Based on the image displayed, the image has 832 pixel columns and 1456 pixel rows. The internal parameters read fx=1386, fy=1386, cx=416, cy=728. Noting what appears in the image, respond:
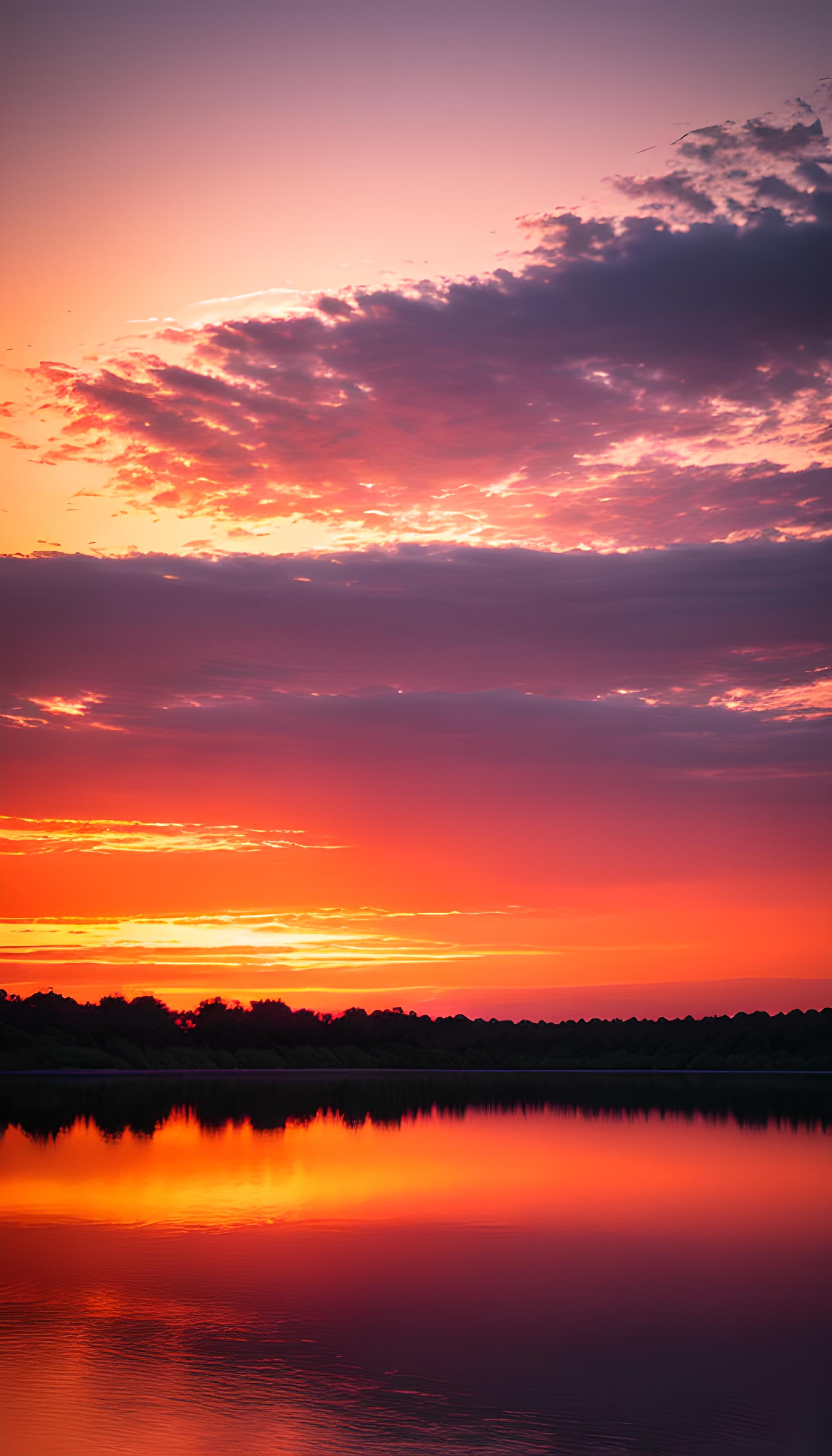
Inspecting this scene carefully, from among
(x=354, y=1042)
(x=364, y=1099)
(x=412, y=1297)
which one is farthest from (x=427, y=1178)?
(x=354, y=1042)

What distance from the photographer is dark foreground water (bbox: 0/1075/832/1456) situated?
42.0 ft

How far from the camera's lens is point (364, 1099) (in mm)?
66000

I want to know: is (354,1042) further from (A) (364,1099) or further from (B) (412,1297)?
(B) (412,1297)

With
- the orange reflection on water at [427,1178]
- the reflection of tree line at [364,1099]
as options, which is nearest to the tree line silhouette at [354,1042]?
the reflection of tree line at [364,1099]

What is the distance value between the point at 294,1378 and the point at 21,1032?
8320 cm

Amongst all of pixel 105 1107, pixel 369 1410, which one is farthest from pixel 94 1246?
pixel 105 1107

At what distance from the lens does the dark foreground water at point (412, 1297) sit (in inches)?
504

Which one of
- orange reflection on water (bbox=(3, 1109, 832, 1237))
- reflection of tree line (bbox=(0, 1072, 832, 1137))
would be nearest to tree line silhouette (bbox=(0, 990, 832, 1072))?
reflection of tree line (bbox=(0, 1072, 832, 1137))

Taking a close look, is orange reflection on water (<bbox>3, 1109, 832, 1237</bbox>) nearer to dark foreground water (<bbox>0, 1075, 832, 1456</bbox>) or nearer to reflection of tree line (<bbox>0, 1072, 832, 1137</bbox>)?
dark foreground water (<bbox>0, 1075, 832, 1456</bbox>)

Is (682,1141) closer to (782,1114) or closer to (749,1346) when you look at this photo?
(782,1114)

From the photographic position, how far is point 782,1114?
56.5 meters

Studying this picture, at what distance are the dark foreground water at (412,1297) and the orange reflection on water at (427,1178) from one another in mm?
141

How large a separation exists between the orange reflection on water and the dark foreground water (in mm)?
141

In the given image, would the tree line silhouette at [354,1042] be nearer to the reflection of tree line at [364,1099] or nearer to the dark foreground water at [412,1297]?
the reflection of tree line at [364,1099]
